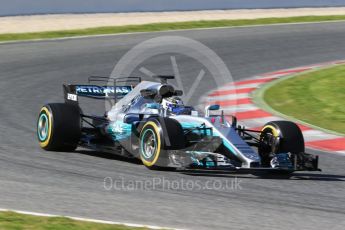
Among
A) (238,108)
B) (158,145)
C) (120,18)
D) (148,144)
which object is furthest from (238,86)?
(120,18)

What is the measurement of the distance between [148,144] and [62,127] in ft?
4.44

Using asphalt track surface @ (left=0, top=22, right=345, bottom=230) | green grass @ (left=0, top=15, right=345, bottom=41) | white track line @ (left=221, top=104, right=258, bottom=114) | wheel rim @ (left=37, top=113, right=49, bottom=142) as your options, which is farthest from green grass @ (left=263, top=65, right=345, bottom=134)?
green grass @ (left=0, top=15, right=345, bottom=41)

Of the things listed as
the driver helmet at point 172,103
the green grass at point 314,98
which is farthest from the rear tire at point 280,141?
the green grass at point 314,98

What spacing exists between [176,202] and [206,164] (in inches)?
55.4

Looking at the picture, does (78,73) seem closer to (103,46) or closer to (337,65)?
(103,46)

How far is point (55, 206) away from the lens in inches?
292

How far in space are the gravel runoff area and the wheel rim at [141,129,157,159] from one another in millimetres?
12768

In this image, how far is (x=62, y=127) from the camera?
10172 mm

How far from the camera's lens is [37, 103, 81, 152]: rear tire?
10156 mm

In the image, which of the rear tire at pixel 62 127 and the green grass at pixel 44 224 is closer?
the green grass at pixel 44 224

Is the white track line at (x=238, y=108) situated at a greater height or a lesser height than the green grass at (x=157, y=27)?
lesser

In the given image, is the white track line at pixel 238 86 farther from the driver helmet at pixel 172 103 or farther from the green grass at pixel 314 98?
the driver helmet at pixel 172 103

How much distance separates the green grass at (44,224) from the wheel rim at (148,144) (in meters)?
2.55

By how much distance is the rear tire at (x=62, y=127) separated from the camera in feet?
33.3
